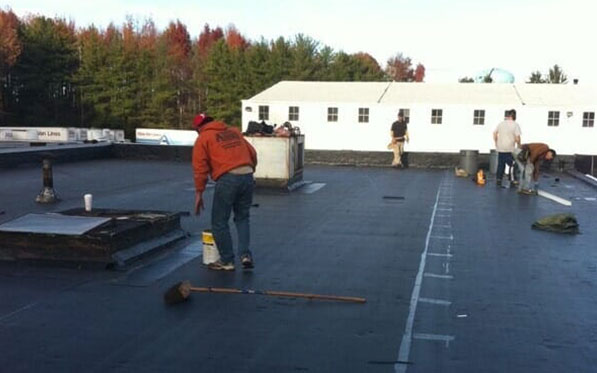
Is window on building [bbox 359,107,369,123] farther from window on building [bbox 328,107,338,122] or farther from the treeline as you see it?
the treeline

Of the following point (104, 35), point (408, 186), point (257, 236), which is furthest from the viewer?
point (104, 35)

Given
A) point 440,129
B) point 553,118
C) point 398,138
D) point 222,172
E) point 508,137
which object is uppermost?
point 553,118

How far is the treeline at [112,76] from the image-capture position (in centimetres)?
5881

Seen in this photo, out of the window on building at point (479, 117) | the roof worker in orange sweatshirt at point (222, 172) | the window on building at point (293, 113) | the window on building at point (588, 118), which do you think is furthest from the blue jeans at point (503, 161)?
the window on building at point (293, 113)

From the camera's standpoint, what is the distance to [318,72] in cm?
6450

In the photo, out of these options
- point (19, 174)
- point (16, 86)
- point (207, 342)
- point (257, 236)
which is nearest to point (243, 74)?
point (16, 86)

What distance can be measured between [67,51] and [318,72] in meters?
24.2

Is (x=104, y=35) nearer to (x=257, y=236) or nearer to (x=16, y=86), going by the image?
(x=16, y=86)

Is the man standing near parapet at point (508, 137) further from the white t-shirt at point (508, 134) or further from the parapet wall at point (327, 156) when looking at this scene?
the parapet wall at point (327, 156)

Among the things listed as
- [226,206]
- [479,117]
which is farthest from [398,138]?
[226,206]

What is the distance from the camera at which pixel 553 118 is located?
34.0m

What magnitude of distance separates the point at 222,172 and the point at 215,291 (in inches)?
51.5

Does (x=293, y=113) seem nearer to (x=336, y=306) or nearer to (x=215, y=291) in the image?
(x=215, y=291)

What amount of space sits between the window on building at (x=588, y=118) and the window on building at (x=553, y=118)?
129 centimetres
